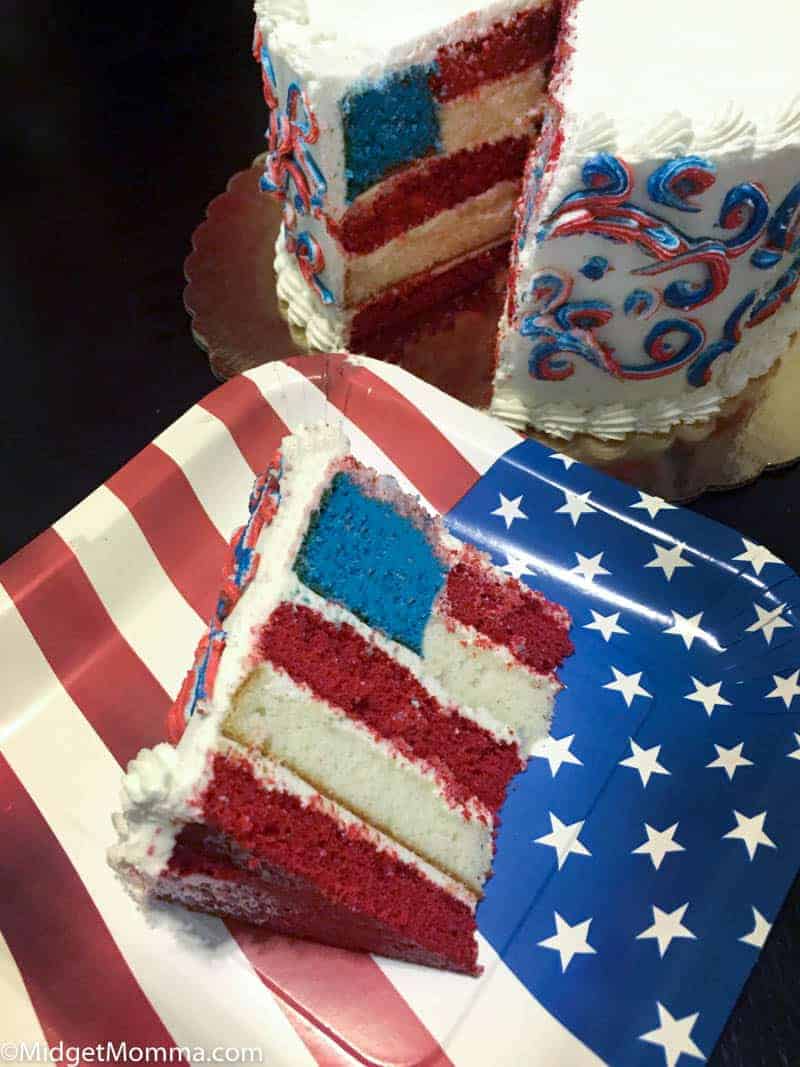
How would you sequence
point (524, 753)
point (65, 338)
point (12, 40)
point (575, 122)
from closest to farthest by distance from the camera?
point (524, 753) → point (575, 122) → point (65, 338) → point (12, 40)

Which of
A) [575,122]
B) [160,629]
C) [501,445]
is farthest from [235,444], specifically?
→ [575,122]

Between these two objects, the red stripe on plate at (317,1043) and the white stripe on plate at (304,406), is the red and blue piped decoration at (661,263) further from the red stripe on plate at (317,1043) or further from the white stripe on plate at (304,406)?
the red stripe on plate at (317,1043)

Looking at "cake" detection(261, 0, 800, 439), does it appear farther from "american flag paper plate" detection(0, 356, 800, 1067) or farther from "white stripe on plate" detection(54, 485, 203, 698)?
"white stripe on plate" detection(54, 485, 203, 698)

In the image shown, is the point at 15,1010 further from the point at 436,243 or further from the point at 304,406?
the point at 436,243

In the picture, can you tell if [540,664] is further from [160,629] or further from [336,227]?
[336,227]

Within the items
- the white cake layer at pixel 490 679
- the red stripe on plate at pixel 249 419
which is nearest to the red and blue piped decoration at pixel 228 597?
the white cake layer at pixel 490 679

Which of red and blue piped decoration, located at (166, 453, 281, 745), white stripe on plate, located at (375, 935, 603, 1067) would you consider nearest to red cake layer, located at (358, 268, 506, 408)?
red and blue piped decoration, located at (166, 453, 281, 745)
